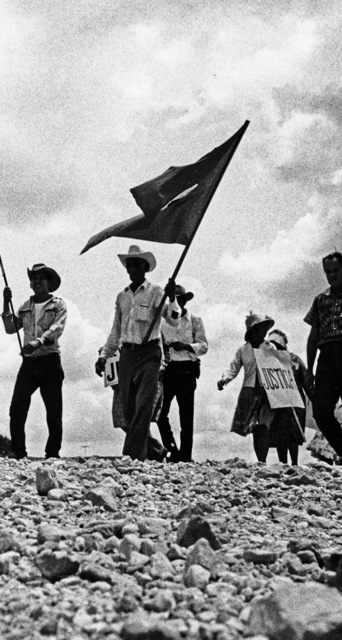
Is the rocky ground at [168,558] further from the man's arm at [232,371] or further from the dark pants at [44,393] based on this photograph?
the man's arm at [232,371]

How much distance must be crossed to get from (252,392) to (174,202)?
2.71m

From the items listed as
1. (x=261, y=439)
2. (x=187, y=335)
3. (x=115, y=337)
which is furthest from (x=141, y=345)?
(x=261, y=439)

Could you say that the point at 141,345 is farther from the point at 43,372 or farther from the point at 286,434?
the point at 286,434

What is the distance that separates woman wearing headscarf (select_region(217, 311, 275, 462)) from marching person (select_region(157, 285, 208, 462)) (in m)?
0.40

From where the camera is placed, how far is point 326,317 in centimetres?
891

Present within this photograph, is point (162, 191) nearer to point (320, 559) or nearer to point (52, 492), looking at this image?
point (52, 492)

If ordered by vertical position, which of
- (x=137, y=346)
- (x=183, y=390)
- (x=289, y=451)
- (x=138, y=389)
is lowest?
(x=289, y=451)

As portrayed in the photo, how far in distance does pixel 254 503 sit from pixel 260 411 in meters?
4.58

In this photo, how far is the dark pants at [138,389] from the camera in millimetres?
8617

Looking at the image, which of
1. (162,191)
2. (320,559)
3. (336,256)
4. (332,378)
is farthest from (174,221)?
(320,559)

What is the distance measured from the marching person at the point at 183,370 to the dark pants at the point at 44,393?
5.04 feet

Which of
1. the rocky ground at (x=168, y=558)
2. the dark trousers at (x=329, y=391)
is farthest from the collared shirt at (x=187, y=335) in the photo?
the rocky ground at (x=168, y=558)

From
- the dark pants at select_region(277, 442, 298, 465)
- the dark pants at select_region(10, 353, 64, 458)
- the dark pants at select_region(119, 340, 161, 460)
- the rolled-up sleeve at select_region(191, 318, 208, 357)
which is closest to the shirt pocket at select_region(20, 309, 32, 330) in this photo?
the dark pants at select_region(10, 353, 64, 458)

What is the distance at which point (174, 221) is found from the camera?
9.27 m
